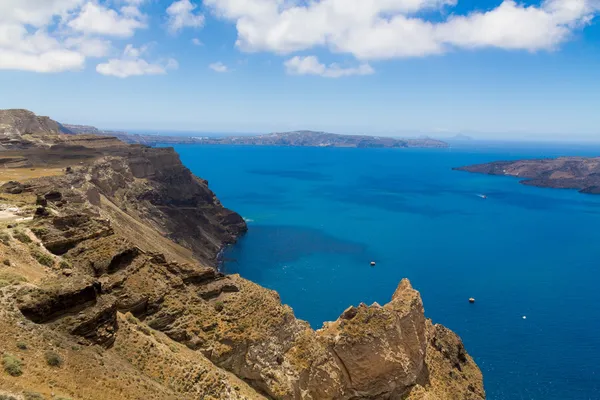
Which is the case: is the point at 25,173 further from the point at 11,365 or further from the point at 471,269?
the point at 471,269

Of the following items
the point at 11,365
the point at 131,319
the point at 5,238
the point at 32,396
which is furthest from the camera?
the point at 5,238

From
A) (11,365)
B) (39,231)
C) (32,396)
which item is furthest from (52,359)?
(39,231)

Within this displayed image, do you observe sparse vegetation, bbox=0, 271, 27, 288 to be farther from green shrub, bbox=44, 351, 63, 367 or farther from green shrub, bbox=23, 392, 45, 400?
green shrub, bbox=23, 392, 45, 400

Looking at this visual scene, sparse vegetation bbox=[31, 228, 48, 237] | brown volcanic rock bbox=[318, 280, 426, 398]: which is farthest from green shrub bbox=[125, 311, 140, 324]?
brown volcanic rock bbox=[318, 280, 426, 398]

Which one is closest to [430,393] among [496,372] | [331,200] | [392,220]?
[496,372]

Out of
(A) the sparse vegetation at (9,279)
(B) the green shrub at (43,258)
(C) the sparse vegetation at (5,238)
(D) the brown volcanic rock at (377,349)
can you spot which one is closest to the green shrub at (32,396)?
(A) the sparse vegetation at (9,279)

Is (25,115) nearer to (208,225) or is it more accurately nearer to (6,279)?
(208,225)
